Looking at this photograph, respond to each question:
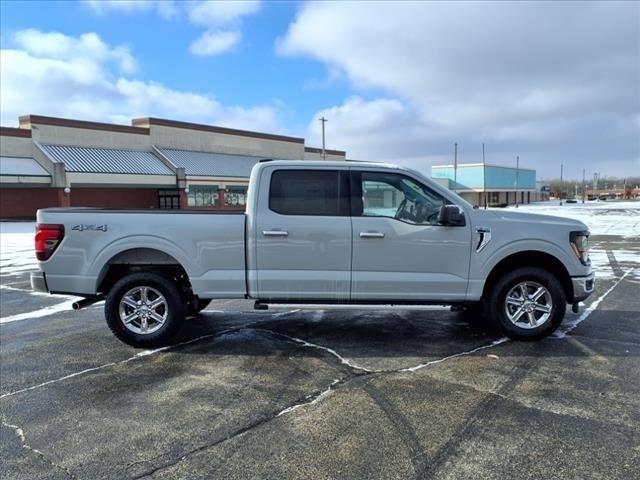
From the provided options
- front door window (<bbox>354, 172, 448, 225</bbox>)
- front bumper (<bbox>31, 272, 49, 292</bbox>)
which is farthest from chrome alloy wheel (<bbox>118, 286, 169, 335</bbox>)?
front door window (<bbox>354, 172, 448, 225</bbox>)

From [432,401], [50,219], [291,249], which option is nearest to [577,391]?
[432,401]

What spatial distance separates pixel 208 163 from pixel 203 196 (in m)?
4.09

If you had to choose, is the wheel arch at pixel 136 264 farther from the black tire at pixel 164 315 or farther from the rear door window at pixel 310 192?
the rear door window at pixel 310 192

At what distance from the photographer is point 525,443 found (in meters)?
3.43

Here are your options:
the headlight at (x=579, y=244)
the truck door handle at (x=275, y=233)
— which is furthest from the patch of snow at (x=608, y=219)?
the truck door handle at (x=275, y=233)

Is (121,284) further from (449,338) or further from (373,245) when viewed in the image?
(449,338)

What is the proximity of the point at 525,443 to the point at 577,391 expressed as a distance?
1.20 metres

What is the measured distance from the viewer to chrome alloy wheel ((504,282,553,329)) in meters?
5.68

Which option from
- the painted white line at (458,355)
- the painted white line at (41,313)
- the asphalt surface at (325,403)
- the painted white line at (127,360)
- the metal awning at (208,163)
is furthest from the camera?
the metal awning at (208,163)

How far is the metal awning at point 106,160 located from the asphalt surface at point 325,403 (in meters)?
35.7

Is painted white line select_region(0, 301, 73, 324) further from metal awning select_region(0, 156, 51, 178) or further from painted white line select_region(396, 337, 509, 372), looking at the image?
metal awning select_region(0, 156, 51, 178)

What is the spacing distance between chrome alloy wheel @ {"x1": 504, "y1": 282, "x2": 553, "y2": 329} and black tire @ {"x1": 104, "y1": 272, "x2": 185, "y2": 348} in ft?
12.6

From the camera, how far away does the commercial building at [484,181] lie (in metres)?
88.9

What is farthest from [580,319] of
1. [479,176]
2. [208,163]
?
[479,176]
